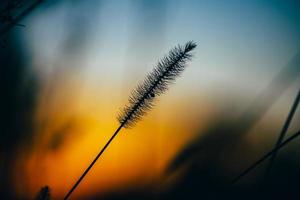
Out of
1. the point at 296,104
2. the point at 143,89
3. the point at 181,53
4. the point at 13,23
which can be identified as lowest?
the point at 13,23

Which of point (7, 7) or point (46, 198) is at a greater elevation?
point (7, 7)

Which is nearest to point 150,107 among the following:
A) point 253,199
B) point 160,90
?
point 160,90

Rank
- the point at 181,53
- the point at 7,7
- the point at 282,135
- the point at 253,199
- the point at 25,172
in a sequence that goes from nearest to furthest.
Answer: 1. the point at 7,7
2. the point at 181,53
3. the point at 282,135
4. the point at 25,172
5. the point at 253,199

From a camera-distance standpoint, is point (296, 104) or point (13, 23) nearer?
point (13, 23)

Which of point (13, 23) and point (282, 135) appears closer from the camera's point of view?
point (13, 23)

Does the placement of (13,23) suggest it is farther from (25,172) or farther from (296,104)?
(296,104)

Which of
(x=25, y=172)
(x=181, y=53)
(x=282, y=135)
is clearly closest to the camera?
(x=181, y=53)

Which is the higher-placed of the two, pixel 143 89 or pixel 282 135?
pixel 282 135

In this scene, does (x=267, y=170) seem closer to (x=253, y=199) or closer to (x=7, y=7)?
(x=253, y=199)

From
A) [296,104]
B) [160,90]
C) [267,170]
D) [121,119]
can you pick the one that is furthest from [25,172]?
[296,104]
